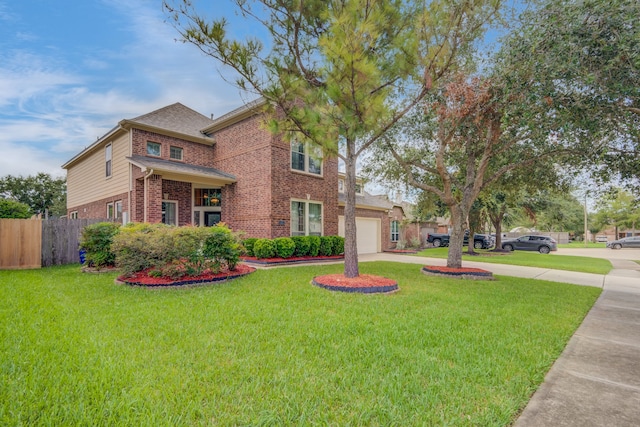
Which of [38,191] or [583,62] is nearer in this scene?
[583,62]

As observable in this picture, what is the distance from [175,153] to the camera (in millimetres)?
13227

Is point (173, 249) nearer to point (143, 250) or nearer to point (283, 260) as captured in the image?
point (143, 250)

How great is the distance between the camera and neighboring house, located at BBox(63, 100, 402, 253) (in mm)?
11555

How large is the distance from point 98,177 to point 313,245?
453 inches

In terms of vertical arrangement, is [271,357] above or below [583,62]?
below

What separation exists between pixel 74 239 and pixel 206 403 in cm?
1136

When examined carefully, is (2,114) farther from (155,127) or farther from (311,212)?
(311,212)

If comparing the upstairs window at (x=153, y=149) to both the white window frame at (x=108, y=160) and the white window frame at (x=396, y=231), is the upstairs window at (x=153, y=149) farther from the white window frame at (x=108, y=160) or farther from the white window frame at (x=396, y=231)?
the white window frame at (x=396, y=231)

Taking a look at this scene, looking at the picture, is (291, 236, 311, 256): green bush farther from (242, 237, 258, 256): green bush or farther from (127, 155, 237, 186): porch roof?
(127, 155, 237, 186): porch roof

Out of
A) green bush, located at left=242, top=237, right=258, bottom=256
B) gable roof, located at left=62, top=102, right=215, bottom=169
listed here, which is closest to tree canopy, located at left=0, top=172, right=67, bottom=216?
gable roof, located at left=62, top=102, right=215, bottom=169

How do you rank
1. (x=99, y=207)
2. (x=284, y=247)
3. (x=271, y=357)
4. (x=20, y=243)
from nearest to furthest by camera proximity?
(x=271, y=357) → (x=20, y=243) → (x=284, y=247) → (x=99, y=207)

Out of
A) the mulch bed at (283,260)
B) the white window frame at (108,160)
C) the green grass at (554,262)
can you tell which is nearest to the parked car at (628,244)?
the green grass at (554,262)

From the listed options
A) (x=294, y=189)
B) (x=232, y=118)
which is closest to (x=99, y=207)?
(x=232, y=118)

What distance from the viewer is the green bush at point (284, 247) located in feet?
36.2
